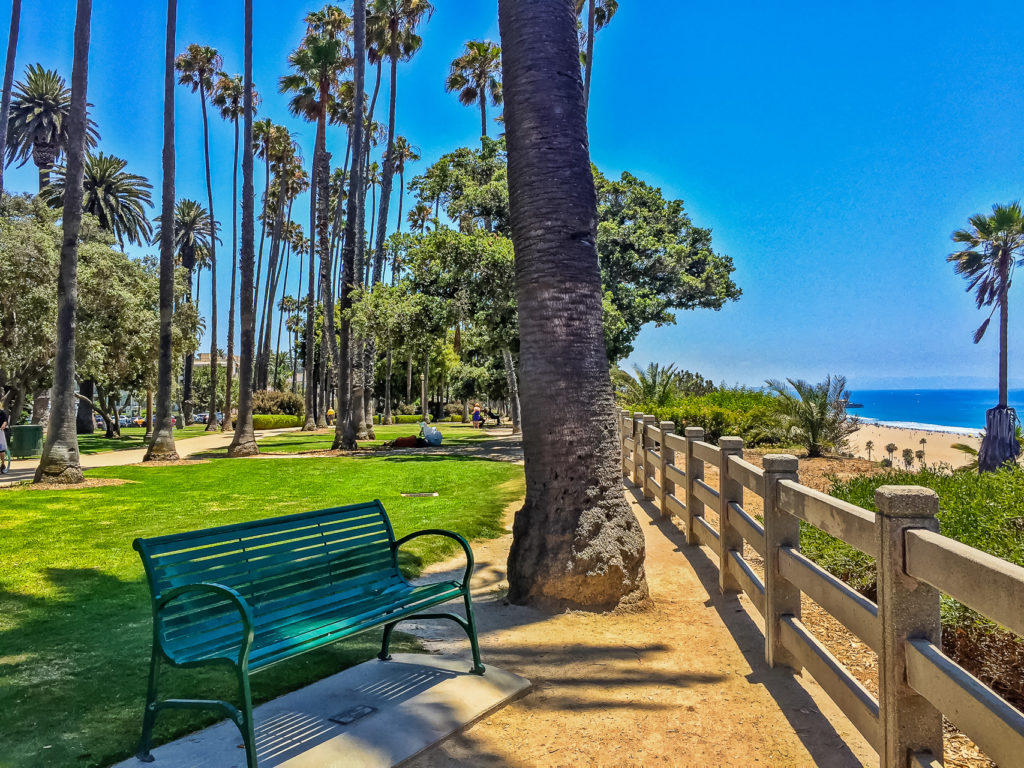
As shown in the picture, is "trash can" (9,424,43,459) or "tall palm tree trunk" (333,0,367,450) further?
"tall palm tree trunk" (333,0,367,450)

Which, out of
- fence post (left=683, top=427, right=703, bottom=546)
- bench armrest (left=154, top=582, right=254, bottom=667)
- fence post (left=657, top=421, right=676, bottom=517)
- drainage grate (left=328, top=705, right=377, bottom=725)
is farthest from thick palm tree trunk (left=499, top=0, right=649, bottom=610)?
fence post (left=657, top=421, right=676, bottom=517)

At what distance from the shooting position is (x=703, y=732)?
11.4 feet

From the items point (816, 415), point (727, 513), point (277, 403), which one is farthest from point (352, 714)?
point (277, 403)

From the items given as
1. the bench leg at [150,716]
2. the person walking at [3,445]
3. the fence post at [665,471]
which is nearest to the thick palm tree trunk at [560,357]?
the bench leg at [150,716]

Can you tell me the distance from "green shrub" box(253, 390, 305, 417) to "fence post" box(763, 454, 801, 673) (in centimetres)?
4430

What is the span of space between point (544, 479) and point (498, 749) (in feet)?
7.63

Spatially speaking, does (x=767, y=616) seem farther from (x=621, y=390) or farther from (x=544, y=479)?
(x=621, y=390)

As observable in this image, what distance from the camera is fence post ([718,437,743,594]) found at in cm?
566

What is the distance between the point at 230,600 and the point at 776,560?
3023mm

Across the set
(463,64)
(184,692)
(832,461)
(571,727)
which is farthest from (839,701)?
(463,64)

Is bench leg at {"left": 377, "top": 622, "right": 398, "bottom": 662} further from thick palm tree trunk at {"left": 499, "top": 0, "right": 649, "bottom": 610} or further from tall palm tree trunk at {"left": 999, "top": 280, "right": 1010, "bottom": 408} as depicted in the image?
tall palm tree trunk at {"left": 999, "top": 280, "right": 1010, "bottom": 408}

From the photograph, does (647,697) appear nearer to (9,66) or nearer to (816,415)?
(816,415)

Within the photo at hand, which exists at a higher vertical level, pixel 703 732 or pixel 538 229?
pixel 538 229

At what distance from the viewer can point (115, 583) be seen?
6.34 meters
